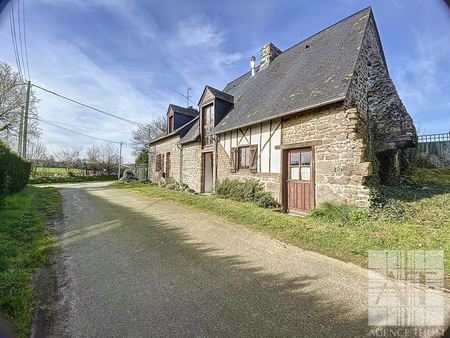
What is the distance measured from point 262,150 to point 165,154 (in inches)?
416

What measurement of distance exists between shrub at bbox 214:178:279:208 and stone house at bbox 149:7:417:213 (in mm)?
252

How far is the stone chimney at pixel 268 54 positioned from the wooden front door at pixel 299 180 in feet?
Answer: 24.9

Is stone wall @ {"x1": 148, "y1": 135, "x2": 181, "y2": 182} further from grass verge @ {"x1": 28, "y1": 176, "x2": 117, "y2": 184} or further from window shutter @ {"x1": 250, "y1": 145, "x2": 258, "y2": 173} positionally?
grass verge @ {"x1": 28, "y1": 176, "x2": 117, "y2": 184}

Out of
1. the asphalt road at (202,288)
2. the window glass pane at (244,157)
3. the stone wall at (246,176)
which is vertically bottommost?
the asphalt road at (202,288)

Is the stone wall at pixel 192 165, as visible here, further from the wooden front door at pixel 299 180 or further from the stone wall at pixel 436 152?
the stone wall at pixel 436 152

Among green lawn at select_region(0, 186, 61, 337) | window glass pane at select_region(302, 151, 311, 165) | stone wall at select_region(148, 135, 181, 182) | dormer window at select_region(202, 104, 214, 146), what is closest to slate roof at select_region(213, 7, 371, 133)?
dormer window at select_region(202, 104, 214, 146)

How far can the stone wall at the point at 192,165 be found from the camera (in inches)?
523

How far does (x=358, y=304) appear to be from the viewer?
7.98ft

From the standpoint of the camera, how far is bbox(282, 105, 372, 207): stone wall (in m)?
6.00

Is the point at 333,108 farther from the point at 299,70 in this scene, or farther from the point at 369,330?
the point at 369,330

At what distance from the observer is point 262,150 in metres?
8.82

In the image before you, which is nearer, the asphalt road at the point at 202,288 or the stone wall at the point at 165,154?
the asphalt road at the point at 202,288

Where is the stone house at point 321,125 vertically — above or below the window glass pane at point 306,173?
above

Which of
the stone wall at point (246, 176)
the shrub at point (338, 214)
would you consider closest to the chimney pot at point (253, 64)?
the stone wall at point (246, 176)
